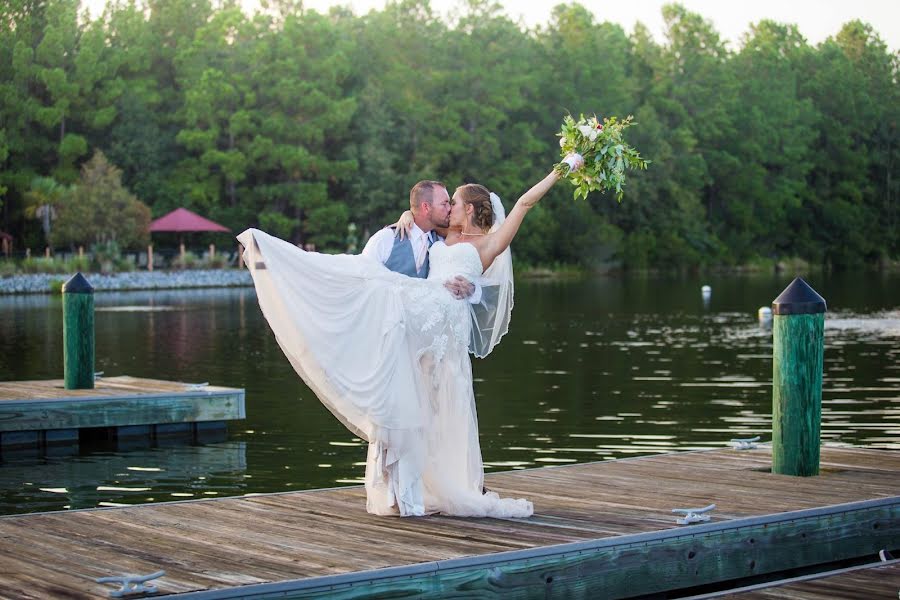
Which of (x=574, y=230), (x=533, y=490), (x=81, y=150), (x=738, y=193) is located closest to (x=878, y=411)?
(x=533, y=490)

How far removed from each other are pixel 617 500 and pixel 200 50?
211 feet

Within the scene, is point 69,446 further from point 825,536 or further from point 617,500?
point 825,536

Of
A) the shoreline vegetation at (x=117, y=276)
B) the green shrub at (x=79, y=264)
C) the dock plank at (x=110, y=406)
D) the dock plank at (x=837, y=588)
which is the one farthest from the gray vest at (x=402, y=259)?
the green shrub at (x=79, y=264)

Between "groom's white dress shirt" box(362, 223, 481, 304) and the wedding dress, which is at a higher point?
"groom's white dress shirt" box(362, 223, 481, 304)

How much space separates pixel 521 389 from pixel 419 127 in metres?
55.1

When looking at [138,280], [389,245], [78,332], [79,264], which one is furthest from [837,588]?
[79,264]

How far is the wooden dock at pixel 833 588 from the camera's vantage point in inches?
267

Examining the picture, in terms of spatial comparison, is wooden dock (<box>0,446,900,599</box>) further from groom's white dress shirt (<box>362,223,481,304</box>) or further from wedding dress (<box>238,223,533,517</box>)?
groom's white dress shirt (<box>362,223,481,304</box>)

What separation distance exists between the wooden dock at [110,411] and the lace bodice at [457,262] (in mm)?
7148

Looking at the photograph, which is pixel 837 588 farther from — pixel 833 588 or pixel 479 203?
pixel 479 203

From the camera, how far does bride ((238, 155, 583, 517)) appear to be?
8328 mm

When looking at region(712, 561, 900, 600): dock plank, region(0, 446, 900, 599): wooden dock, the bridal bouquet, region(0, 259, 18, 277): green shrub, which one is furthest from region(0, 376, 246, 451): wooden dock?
region(0, 259, 18, 277): green shrub

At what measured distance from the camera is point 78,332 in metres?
15.3

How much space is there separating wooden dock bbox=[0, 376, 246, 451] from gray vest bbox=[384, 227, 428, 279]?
6986 mm
